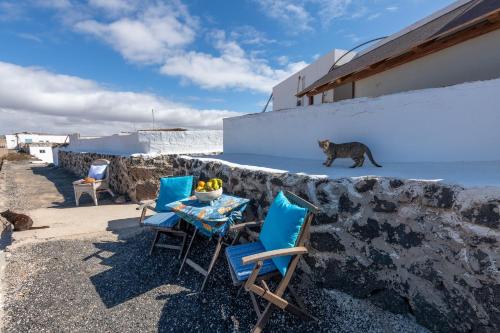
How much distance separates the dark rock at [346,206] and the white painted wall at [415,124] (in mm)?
1230

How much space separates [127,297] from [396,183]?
9.86ft

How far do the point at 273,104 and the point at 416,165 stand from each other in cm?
1083

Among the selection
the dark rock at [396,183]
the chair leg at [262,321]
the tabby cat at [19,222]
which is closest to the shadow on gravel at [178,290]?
the chair leg at [262,321]

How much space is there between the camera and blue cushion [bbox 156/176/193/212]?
4.27 meters

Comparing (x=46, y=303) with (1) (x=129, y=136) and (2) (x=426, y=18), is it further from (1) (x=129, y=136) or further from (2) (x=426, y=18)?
(2) (x=426, y=18)

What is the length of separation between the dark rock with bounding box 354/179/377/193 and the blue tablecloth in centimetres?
145

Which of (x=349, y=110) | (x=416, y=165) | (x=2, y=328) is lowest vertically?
(x=2, y=328)

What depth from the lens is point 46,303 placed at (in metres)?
2.65

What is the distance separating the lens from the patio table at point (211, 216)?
2.86m

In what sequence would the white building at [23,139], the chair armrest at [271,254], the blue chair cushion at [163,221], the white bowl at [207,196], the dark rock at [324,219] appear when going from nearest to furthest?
the chair armrest at [271,254] < the dark rock at [324,219] < the white bowl at [207,196] < the blue chair cushion at [163,221] < the white building at [23,139]

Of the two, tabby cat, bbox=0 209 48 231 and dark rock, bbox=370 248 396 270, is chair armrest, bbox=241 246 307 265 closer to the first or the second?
dark rock, bbox=370 248 396 270

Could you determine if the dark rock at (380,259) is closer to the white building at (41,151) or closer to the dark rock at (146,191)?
the dark rock at (146,191)

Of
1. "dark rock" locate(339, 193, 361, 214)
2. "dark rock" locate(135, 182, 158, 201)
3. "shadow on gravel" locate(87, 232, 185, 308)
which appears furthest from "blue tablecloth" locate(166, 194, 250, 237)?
"dark rock" locate(135, 182, 158, 201)

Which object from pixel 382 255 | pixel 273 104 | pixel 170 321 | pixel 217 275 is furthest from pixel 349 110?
pixel 273 104
